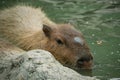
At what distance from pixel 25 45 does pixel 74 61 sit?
1.24m

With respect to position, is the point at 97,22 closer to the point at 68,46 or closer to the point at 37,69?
the point at 68,46

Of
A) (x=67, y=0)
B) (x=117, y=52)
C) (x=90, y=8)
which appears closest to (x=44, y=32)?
(x=117, y=52)

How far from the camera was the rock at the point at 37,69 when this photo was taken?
18.1 feet

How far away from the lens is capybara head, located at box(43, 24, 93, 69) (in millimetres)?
7906

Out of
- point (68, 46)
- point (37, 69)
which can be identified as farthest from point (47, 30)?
Result: point (37, 69)

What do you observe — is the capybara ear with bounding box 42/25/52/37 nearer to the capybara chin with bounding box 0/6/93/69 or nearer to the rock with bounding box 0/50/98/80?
the capybara chin with bounding box 0/6/93/69

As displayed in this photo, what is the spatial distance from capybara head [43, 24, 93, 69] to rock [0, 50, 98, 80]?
195 centimetres

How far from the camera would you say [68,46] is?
809cm

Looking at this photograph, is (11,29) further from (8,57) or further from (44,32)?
(8,57)

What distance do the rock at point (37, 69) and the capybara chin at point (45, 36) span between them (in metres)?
1.99

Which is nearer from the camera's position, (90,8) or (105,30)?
(105,30)

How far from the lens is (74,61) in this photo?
793 cm

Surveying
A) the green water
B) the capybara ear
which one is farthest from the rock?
the capybara ear

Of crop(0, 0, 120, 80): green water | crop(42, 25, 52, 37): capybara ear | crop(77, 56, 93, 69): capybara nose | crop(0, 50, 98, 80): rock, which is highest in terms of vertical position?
crop(0, 50, 98, 80): rock
